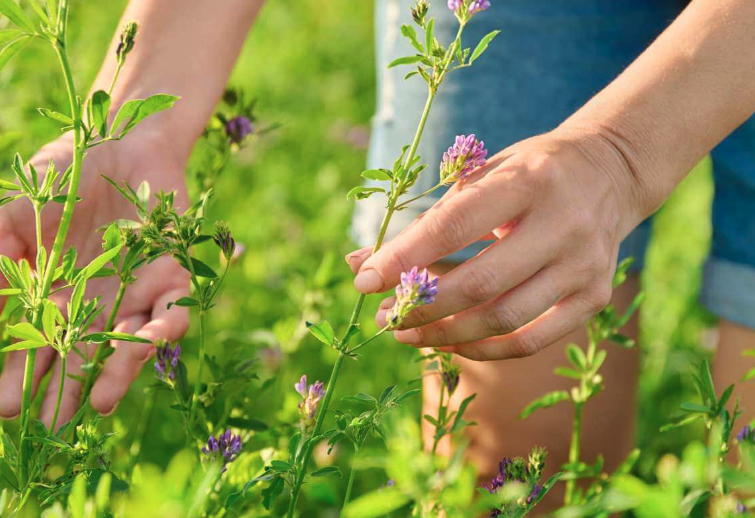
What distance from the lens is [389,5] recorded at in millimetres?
1977

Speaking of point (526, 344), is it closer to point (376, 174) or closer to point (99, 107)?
point (376, 174)

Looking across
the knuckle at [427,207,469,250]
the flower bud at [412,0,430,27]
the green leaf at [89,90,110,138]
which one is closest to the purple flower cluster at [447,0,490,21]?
the flower bud at [412,0,430,27]

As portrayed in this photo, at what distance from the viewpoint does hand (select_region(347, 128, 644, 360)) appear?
45.0 inches

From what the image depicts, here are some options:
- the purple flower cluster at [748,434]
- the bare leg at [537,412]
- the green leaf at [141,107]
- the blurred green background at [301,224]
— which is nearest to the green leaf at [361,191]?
the green leaf at [141,107]

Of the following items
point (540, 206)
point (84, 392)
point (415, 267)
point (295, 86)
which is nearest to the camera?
point (415, 267)

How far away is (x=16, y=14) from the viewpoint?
1001 millimetres

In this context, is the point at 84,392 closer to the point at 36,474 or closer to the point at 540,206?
the point at 36,474

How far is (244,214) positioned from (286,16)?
7.86ft

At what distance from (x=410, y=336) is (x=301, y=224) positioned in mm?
2064

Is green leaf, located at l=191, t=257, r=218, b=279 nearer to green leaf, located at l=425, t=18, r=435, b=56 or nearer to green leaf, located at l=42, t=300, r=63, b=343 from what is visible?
green leaf, located at l=42, t=300, r=63, b=343

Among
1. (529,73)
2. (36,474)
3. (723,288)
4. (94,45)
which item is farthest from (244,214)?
(36,474)

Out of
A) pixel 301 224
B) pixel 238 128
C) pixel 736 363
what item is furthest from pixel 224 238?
pixel 301 224

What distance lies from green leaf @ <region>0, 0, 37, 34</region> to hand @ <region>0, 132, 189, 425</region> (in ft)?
1.53

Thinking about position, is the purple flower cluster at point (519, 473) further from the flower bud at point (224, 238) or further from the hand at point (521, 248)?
the flower bud at point (224, 238)
